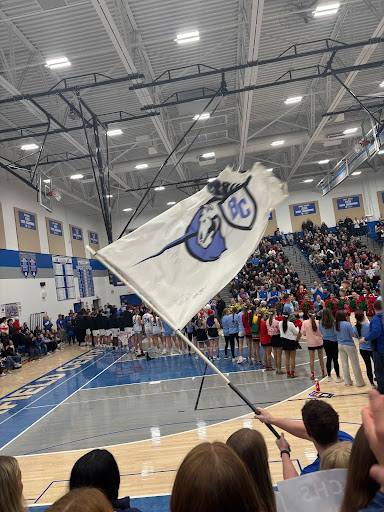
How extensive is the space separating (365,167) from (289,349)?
2680cm

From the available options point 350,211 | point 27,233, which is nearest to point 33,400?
point 27,233

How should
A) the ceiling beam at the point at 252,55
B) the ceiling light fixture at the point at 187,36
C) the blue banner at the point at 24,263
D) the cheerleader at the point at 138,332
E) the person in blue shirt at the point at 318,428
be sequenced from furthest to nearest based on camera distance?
the blue banner at the point at 24,263 → the cheerleader at the point at 138,332 → the ceiling light fixture at the point at 187,36 → the ceiling beam at the point at 252,55 → the person in blue shirt at the point at 318,428

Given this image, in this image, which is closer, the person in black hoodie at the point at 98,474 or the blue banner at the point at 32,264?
the person in black hoodie at the point at 98,474

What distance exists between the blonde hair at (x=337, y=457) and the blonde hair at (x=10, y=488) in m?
1.54

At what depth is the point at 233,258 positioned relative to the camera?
3.92m

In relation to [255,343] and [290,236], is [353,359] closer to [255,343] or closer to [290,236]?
[255,343]

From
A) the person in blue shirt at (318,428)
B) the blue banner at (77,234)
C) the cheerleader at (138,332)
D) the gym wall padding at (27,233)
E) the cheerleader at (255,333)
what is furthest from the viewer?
the blue banner at (77,234)

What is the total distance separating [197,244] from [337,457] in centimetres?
226

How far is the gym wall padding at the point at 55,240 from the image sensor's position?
26984 millimetres

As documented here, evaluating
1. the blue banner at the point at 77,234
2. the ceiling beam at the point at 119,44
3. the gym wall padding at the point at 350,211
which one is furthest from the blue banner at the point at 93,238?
the gym wall padding at the point at 350,211

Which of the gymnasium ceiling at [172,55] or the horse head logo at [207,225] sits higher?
the gymnasium ceiling at [172,55]

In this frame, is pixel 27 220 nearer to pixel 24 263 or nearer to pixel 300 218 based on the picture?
pixel 24 263

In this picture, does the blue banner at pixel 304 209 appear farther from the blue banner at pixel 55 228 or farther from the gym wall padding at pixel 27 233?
the gym wall padding at pixel 27 233

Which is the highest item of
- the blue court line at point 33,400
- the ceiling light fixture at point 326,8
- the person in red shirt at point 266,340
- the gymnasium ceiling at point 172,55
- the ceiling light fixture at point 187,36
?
the gymnasium ceiling at point 172,55
